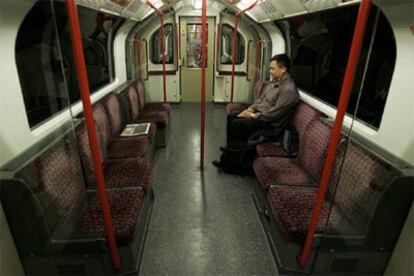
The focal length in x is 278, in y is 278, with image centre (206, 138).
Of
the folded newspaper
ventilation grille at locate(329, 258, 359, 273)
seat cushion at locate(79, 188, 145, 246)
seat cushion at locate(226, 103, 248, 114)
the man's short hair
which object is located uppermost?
the man's short hair

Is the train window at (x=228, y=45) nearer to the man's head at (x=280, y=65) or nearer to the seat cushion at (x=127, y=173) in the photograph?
the man's head at (x=280, y=65)

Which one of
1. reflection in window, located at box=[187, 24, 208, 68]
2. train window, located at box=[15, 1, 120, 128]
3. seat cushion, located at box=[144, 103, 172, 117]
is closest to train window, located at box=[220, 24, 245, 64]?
reflection in window, located at box=[187, 24, 208, 68]

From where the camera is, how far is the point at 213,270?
224 cm

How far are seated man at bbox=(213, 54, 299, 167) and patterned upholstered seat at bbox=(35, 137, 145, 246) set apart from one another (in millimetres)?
1851

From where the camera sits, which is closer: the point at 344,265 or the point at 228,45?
→ the point at 344,265

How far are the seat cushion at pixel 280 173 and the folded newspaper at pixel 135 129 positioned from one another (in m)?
1.68

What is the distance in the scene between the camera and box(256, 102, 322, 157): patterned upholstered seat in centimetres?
309

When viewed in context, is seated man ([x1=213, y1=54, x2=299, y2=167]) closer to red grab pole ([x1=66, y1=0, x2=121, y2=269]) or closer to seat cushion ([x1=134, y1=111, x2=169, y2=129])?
seat cushion ([x1=134, y1=111, x2=169, y2=129])

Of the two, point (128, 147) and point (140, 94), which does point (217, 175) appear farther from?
point (140, 94)

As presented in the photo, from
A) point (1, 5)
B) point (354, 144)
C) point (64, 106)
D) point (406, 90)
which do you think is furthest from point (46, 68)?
point (406, 90)

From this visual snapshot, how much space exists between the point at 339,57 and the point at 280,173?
152 centimetres

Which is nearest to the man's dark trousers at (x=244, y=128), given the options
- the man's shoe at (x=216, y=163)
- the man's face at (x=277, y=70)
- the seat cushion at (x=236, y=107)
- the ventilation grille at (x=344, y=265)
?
the man's shoe at (x=216, y=163)

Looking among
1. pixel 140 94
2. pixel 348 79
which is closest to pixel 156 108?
pixel 140 94

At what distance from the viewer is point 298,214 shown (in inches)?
85.6
